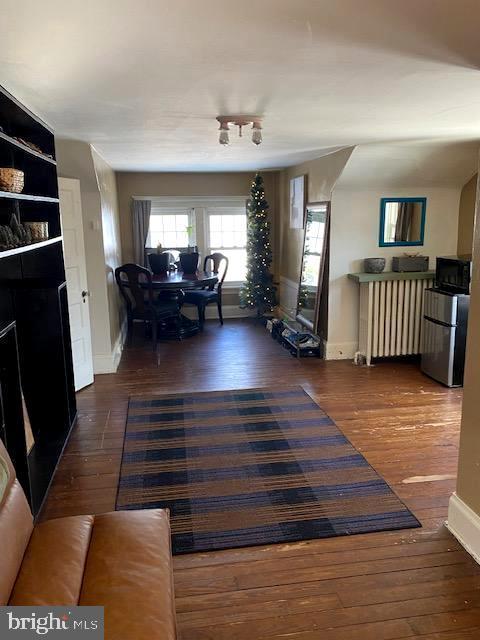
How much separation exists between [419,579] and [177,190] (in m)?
6.44

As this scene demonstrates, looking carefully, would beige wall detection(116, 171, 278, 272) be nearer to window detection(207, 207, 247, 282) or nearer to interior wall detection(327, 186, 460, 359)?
window detection(207, 207, 247, 282)

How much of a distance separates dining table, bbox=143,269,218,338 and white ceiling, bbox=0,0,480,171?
2.79 meters

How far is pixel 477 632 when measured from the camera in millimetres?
1960

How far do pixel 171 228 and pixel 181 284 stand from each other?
5.70ft

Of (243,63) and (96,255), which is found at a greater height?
(243,63)

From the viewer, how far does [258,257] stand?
7.32 m

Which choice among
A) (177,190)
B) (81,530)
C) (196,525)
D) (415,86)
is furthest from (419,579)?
(177,190)

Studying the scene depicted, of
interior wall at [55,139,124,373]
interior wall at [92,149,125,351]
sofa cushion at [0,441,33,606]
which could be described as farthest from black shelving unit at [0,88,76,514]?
sofa cushion at [0,441,33,606]

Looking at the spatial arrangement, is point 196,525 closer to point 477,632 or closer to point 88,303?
point 477,632

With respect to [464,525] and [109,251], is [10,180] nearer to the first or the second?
[464,525]

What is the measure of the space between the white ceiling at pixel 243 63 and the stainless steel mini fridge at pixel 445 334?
1.63 meters

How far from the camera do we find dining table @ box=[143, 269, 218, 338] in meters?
6.40

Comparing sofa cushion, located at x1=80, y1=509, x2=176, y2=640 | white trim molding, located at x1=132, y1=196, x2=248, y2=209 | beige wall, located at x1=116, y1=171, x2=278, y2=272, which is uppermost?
beige wall, located at x1=116, y1=171, x2=278, y2=272

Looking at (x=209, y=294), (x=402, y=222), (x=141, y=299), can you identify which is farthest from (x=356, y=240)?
(x=141, y=299)
